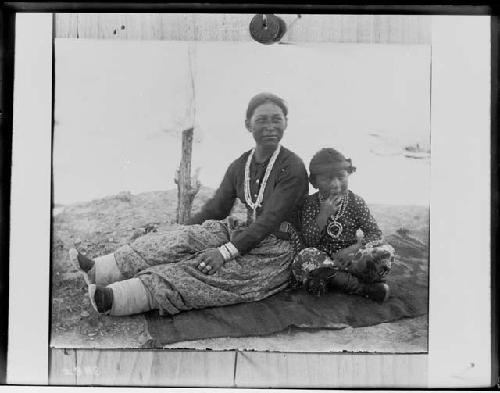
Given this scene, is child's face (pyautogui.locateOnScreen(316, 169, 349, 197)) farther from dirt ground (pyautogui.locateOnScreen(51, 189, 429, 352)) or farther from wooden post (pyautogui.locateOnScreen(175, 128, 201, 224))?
wooden post (pyautogui.locateOnScreen(175, 128, 201, 224))

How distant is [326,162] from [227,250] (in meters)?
0.39

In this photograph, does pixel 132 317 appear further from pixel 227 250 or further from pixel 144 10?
pixel 144 10

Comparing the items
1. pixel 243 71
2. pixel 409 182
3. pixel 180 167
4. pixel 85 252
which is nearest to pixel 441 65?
pixel 409 182

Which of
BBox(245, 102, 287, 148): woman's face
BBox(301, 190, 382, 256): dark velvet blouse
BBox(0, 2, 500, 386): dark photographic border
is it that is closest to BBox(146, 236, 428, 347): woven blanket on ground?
BBox(301, 190, 382, 256): dark velvet blouse

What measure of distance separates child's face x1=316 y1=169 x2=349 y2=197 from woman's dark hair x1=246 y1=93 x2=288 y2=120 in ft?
0.72

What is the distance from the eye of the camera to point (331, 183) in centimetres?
156

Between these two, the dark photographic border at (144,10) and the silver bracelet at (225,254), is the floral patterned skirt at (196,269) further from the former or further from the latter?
the dark photographic border at (144,10)

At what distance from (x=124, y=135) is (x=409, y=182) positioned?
845mm

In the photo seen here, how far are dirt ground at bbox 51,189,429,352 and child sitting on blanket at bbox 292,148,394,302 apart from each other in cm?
6

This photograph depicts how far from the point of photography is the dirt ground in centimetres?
154

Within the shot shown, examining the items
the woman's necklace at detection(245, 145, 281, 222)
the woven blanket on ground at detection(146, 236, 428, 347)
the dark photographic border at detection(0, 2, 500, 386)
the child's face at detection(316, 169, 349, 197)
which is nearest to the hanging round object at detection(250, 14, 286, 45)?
the dark photographic border at detection(0, 2, 500, 386)

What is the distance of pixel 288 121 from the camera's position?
157 centimetres

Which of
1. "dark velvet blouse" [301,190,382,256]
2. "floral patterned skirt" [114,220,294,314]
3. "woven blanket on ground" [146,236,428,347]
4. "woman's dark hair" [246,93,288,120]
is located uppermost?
"woman's dark hair" [246,93,288,120]

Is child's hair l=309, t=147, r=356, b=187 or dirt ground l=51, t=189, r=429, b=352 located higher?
child's hair l=309, t=147, r=356, b=187
